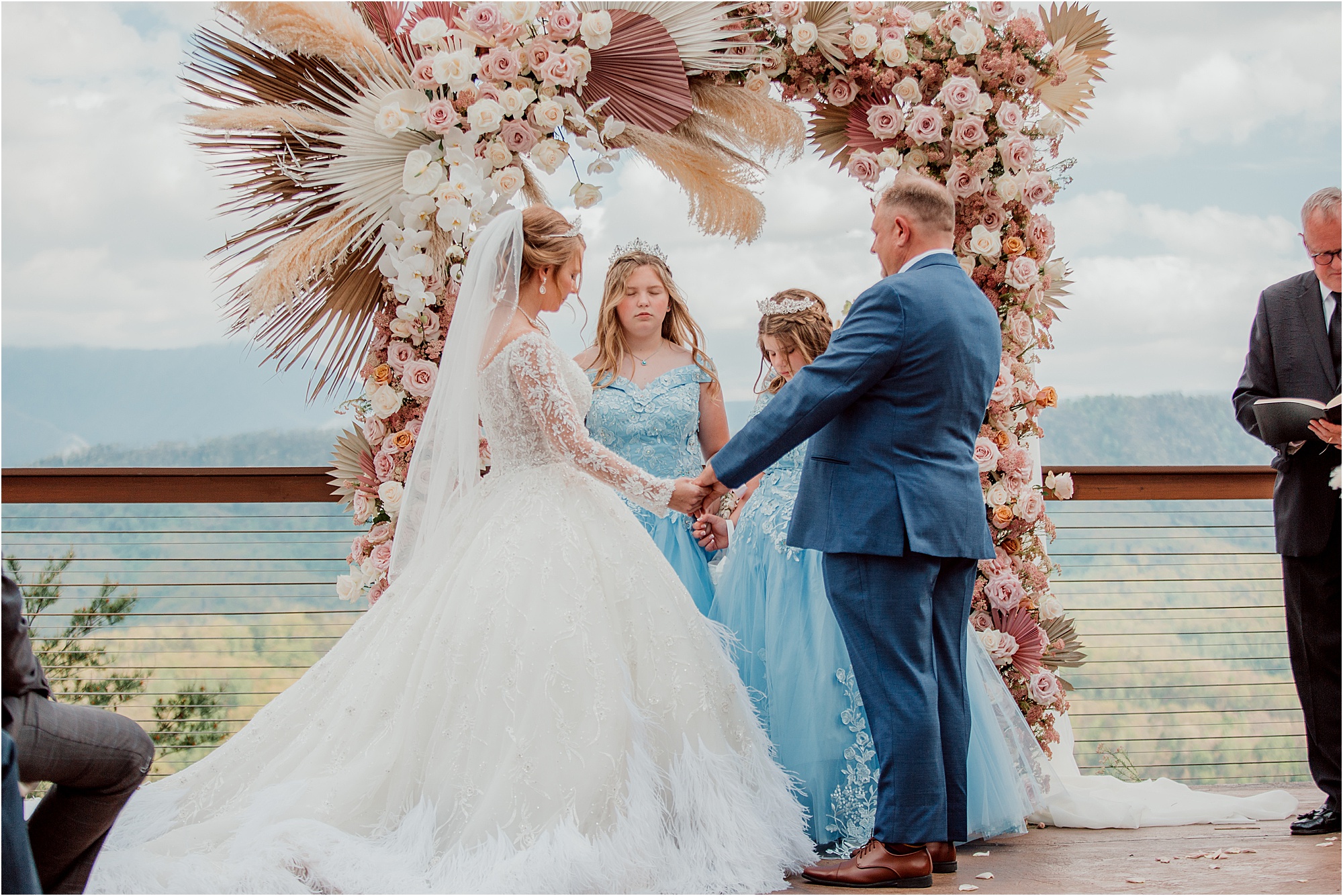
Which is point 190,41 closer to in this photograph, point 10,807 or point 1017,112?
point 10,807

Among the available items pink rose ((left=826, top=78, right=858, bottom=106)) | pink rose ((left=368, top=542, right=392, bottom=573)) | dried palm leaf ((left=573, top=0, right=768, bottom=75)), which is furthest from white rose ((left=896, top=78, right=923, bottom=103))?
pink rose ((left=368, top=542, right=392, bottom=573))

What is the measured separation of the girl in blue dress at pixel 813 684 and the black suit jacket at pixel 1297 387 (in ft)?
3.23

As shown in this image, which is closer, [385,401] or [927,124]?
[385,401]

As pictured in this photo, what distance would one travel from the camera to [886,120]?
10.8 ft

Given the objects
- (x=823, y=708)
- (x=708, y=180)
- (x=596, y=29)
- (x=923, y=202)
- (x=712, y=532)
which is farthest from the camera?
(x=708, y=180)

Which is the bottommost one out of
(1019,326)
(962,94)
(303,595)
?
(303,595)

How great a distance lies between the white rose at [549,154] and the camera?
3.02 meters

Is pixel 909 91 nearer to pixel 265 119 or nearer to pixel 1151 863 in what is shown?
pixel 265 119

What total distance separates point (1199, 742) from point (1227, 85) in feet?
14.8

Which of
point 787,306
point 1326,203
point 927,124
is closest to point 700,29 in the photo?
point 927,124

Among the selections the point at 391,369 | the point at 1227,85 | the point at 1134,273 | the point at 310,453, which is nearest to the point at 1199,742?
the point at 391,369

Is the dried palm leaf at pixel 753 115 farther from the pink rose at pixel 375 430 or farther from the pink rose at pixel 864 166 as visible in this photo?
the pink rose at pixel 375 430

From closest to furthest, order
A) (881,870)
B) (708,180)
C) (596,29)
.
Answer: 1. (881,870)
2. (596,29)
3. (708,180)

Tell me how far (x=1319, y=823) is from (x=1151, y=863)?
0.66m
